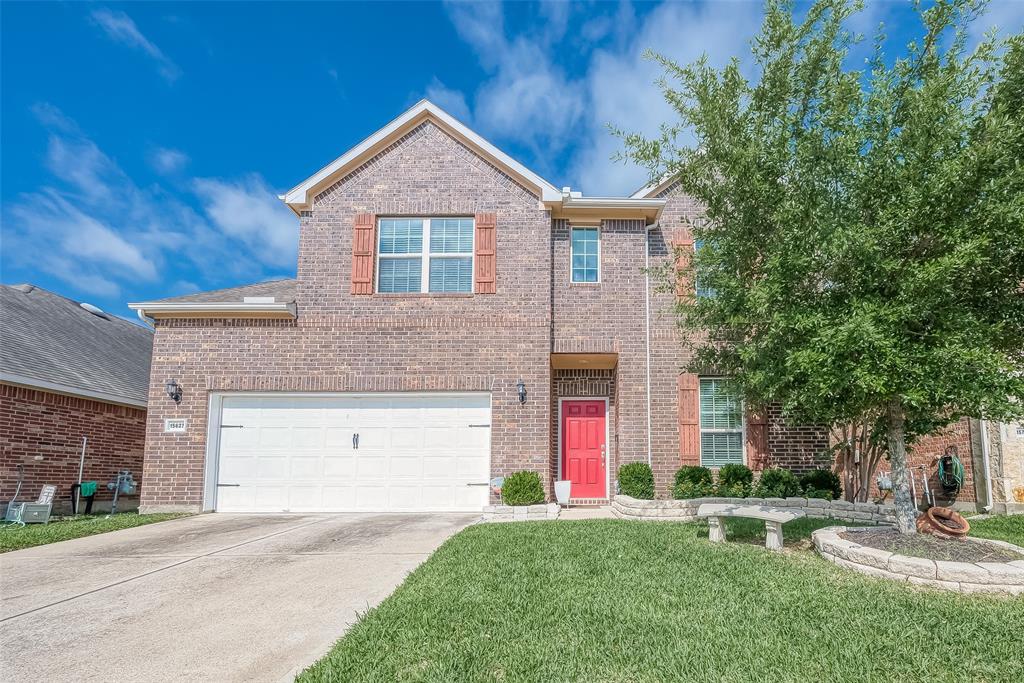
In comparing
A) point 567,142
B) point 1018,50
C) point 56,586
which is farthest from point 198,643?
point 567,142

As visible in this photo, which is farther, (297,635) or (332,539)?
(332,539)

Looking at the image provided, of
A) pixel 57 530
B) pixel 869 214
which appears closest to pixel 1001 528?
pixel 869 214

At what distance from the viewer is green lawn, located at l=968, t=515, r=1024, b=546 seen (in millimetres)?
7613

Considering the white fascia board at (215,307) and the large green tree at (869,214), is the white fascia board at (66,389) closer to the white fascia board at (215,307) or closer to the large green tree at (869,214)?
the white fascia board at (215,307)

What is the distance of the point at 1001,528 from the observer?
8.40 m

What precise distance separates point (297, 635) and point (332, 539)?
4.00 meters

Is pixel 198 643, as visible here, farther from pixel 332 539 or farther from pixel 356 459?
pixel 356 459

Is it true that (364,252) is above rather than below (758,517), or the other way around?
above

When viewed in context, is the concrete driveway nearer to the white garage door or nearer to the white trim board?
the white garage door

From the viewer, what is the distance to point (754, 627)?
4.00 m

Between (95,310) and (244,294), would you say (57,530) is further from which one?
(95,310)

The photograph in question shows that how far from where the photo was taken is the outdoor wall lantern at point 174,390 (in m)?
11.1

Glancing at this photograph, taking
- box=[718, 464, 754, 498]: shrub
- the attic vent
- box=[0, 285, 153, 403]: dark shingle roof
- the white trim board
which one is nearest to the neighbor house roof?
box=[0, 285, 153, 403]: dark shingle roof

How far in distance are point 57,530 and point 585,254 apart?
33.1 feet
